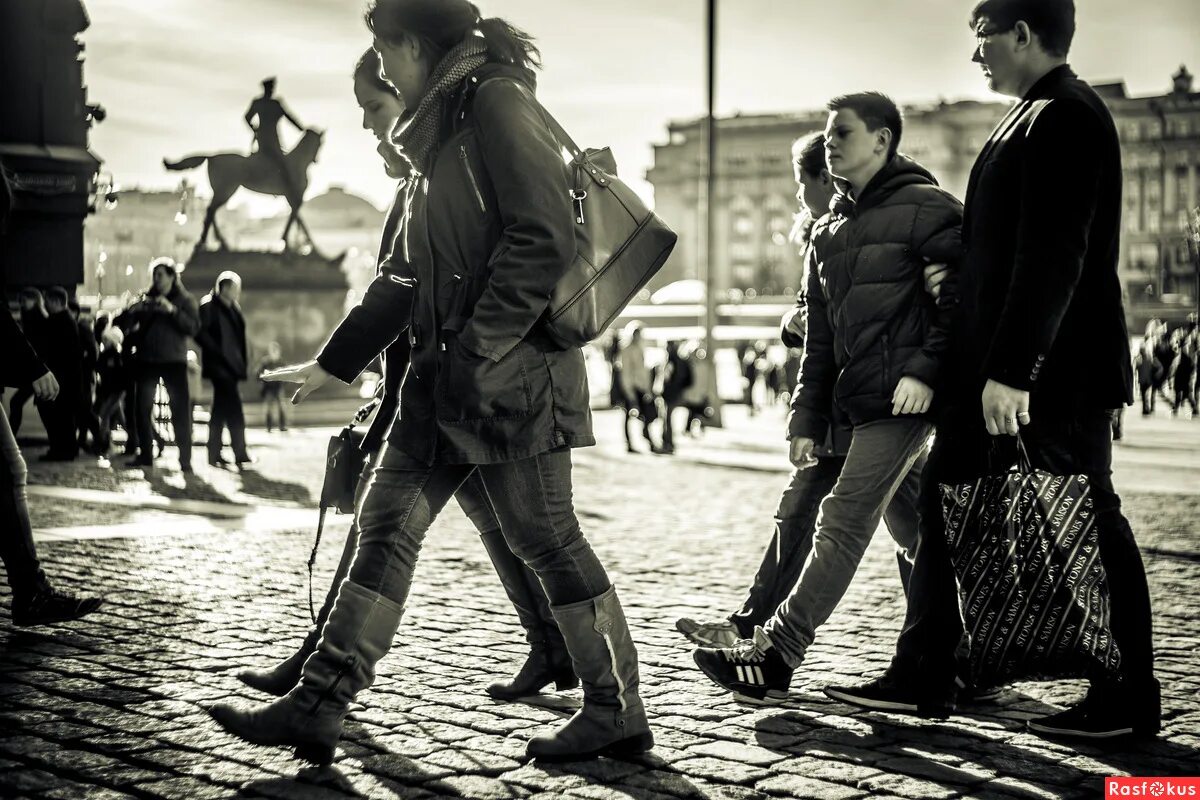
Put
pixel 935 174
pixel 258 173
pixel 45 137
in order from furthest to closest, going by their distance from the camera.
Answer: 1. pixel 935 174
2. pixel 258 173
3. pixel 45 137

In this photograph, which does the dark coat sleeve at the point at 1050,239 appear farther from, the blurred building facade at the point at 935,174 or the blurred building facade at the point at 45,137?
the blurred building facade at the point at 935,174

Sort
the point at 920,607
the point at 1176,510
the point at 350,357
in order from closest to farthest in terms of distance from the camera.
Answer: the point at 350,357 < the point at 920,607 < the point at 1176,510

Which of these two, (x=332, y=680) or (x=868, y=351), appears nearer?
(x=332, y=680)

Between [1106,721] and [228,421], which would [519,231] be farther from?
[228,421]

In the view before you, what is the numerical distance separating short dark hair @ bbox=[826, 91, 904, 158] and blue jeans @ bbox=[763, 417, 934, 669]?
79 centimetres

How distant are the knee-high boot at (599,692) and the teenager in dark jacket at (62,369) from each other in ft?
33.2

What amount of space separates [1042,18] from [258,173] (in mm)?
20172

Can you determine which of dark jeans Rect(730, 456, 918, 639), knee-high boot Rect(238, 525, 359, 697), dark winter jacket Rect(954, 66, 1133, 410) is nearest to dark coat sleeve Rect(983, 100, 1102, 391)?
dark winter jacket Rect(954, 66, 1133, 410)

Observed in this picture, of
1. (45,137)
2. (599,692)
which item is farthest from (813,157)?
(45,137)

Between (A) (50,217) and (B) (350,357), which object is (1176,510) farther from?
(A) (50,217)

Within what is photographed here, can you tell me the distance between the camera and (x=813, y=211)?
5.29 m

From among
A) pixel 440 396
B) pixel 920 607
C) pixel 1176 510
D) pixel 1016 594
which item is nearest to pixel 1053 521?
pixel 1016 594

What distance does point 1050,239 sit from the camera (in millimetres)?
3654

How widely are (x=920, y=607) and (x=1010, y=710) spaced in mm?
395
